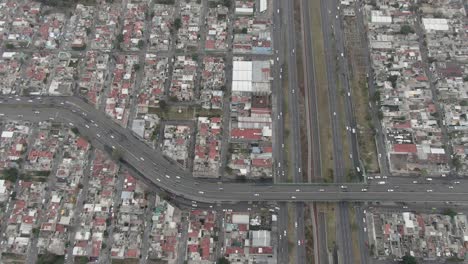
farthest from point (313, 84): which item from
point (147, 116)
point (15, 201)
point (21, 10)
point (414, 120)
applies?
point (21, 10)

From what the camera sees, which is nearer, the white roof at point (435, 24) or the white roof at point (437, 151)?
the white roof at point (437, 151)

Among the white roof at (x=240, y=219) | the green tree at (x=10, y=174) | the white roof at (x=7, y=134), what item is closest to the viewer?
the white roof at (x=240, y=219)

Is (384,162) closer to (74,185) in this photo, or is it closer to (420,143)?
(420,143)

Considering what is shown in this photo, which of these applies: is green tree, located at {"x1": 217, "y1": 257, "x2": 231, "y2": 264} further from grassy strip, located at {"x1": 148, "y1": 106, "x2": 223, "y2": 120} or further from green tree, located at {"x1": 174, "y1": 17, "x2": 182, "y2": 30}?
green tree, located at {"x1": 174, "y1": 17, "x2": 182, "y2": 30}

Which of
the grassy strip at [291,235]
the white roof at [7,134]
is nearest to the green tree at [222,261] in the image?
the grassy strip at [291,235]

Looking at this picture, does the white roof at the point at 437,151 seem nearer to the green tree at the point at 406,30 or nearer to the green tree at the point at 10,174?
the green tree at the point at 406,30

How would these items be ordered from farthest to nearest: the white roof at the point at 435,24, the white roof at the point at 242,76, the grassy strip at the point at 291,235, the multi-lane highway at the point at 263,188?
the white roof at the point at 435,24 → the white roof at the point at 242,76 → the multi-lane highway at the point at 263,188 → the grassy strip at the point at 291,235
